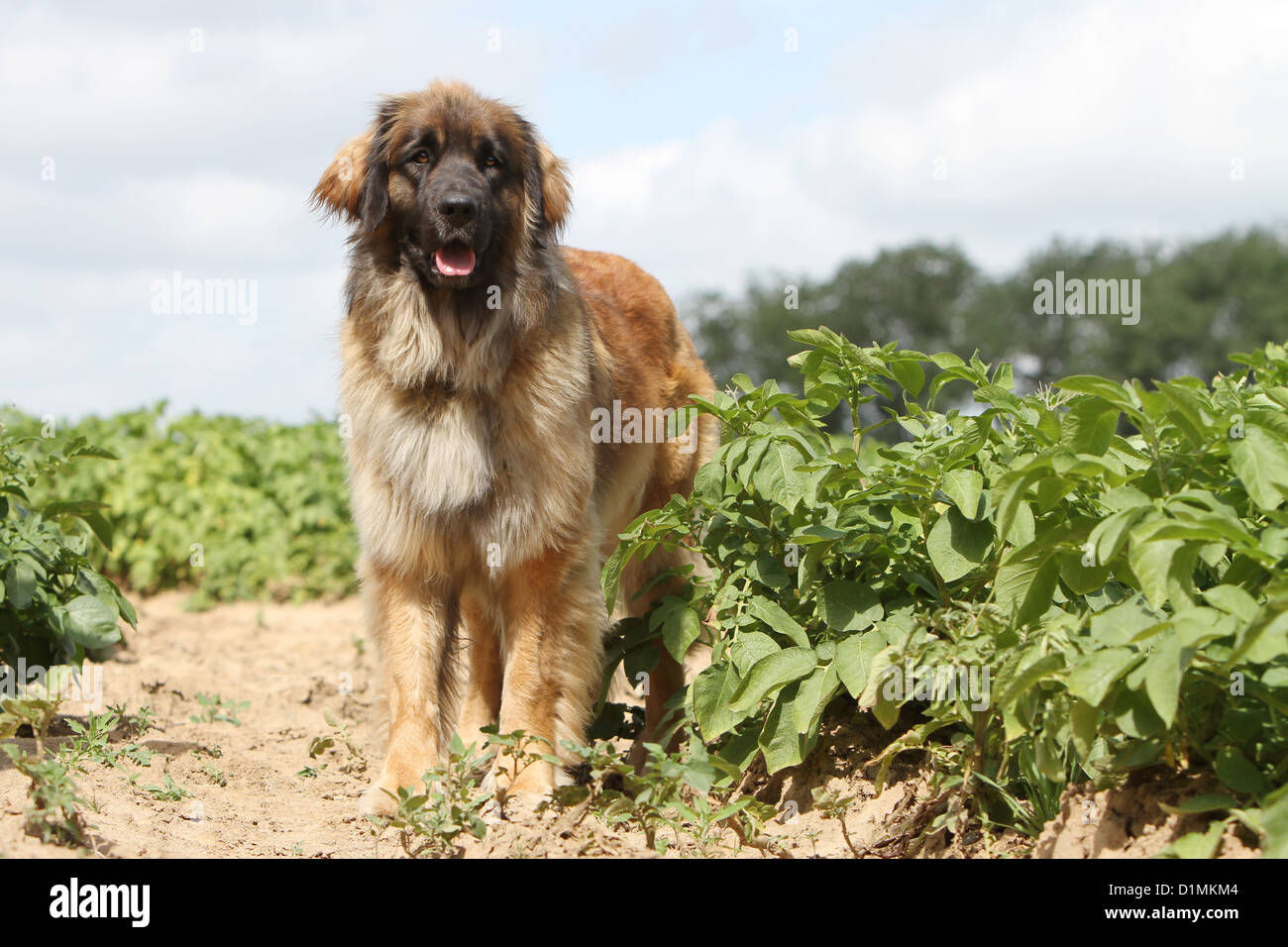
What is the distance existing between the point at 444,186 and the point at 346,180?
1.86 feet

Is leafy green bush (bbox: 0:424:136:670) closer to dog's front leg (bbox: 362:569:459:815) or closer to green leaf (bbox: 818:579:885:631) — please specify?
dog's front leg (bbox: 362:569:459:815)

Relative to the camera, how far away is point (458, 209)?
4.26 metres

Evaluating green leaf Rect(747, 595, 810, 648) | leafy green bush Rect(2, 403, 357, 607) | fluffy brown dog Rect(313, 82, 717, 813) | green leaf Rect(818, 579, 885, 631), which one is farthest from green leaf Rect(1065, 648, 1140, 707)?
leafy green bush Rect(2, 403, 357, 607)

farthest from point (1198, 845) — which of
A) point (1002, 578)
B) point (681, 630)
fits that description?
point (681, 630)

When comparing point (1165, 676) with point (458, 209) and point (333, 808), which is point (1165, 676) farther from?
point (333, 808)

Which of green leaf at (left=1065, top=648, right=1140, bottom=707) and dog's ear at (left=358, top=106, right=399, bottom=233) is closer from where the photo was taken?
green leaf at (left=1065, top=648, right=1140, bottom=707)

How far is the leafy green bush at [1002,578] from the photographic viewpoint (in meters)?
2.67

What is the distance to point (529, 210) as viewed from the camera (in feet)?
15.5

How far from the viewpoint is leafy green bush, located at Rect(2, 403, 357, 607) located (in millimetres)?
11094

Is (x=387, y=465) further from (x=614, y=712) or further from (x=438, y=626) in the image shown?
(x=614, y=712)

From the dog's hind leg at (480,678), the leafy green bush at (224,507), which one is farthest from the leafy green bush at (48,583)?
the leafy green bush at (224,507)

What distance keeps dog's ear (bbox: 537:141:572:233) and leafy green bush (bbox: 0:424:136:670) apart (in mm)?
2185

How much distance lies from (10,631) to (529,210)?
2.72 m
